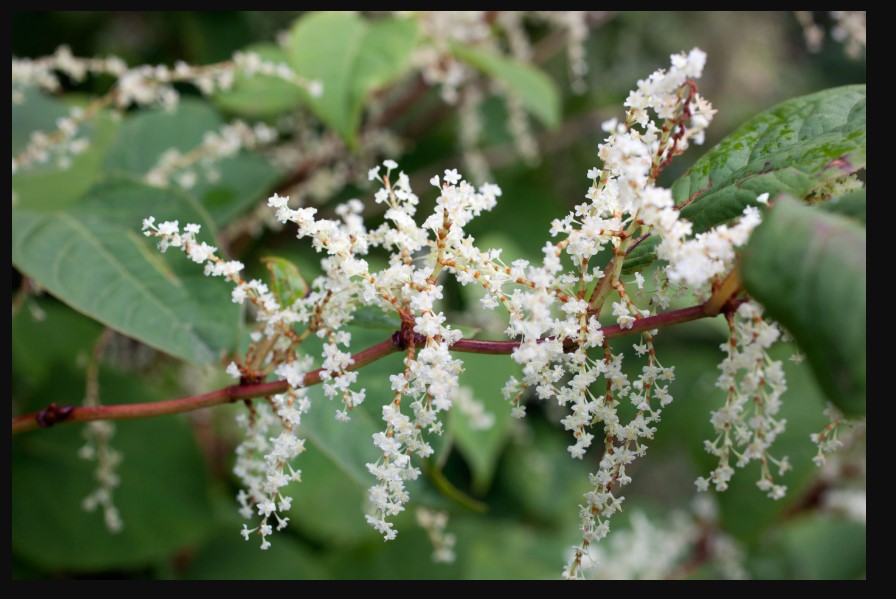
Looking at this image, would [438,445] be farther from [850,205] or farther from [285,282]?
[850,205]

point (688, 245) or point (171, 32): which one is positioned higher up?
point (171, 32)

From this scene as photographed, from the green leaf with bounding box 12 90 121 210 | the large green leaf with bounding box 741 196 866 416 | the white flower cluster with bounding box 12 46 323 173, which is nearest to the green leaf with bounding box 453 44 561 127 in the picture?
the white flower cluster with bounding box 12 46 323 173

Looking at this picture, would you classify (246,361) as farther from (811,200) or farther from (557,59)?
(557,59)

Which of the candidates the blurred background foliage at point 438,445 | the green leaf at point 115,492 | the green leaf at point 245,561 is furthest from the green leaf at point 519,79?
the green leaf at point 245,561

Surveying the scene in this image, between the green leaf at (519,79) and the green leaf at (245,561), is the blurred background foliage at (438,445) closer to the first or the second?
the green leaf at (245,561)

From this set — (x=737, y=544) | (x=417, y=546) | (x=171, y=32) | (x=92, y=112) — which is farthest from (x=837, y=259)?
(x=171, y=32)

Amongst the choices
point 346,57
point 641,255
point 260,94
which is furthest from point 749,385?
point 260,94

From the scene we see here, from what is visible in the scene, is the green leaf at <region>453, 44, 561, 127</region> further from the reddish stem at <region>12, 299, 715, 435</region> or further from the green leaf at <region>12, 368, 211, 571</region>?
the reddish stem at <region>12, 299, 715, 435</region>
